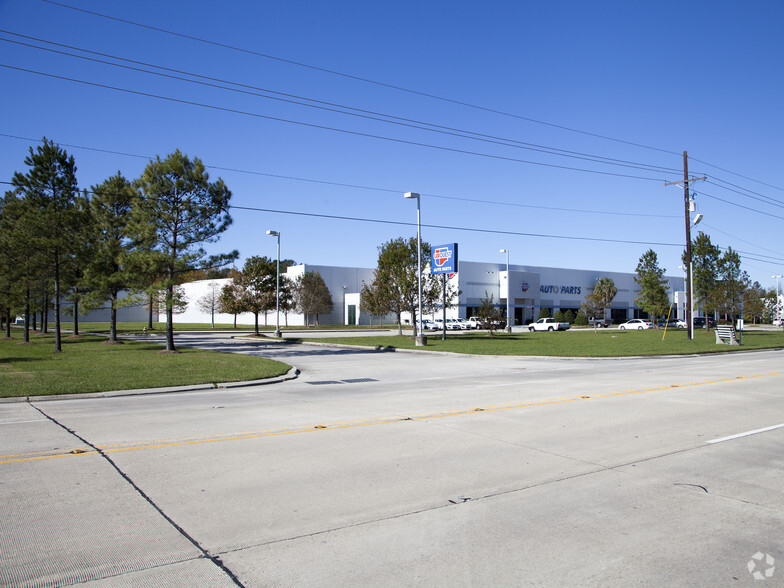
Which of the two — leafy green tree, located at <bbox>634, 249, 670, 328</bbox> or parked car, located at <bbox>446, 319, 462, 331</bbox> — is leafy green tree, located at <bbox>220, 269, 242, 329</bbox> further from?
leafy green tree, located at <bbox>634, 249, 670, 328</bbox>

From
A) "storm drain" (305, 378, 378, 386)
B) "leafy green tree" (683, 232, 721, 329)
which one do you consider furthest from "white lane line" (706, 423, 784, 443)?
"leafy green tree" (683, 232, 721, 329)

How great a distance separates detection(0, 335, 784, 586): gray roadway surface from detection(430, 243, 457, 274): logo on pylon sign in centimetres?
2529

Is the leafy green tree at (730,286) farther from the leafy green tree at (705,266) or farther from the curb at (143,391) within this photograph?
the curb at (143,391)

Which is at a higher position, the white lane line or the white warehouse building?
the white warehouse building

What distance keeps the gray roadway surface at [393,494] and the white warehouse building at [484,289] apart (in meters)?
62.5

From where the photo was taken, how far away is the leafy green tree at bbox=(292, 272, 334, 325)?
68425 millimetres

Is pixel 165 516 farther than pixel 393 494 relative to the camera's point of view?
No

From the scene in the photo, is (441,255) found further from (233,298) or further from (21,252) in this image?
(21,252)

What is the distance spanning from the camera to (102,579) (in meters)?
3.94

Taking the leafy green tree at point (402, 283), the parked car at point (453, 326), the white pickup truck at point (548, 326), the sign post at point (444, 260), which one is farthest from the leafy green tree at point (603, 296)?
the sign post at point (444, 260)

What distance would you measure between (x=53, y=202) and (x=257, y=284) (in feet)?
80.5

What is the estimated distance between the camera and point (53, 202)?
27219 mm

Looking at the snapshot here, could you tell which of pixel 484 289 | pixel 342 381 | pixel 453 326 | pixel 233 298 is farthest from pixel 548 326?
pixel 342 381

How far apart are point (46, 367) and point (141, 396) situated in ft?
24.4
